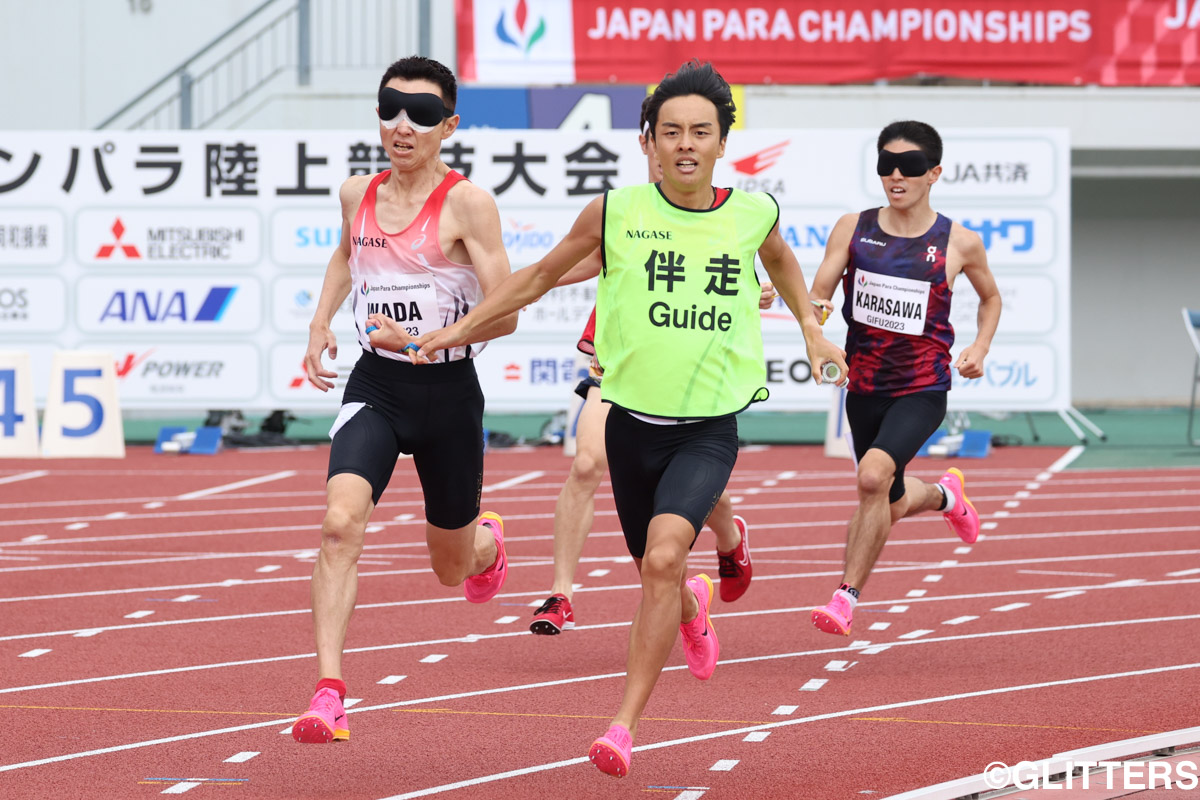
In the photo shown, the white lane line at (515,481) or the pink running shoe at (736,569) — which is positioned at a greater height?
the pink running shoe at (736,569)

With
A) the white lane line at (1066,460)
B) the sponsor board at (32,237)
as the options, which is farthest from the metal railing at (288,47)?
the white lane line at (1066,460)

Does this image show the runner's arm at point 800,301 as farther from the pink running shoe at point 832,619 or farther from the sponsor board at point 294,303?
the sponsor board at point 294,303

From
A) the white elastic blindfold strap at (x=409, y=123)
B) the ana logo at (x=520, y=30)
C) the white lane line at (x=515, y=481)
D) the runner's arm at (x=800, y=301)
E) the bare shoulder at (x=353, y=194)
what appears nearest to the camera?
the runner's arm at (x=800, y=301)

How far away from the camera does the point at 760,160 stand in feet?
54.9

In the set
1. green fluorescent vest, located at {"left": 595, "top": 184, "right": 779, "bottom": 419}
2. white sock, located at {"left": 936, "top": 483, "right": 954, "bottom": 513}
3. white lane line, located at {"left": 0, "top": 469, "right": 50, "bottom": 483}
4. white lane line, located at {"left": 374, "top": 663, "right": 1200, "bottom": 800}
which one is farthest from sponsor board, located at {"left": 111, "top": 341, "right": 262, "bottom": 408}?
green fluorescent vest, located at {"left": 595, "top": 184, "right": 779, "bottom": 419}

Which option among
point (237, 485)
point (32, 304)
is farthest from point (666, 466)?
point (32, 304)

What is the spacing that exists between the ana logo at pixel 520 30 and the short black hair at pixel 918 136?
524 inches

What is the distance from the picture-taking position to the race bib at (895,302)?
7.45 m

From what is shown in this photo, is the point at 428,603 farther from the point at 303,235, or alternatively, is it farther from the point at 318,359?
the point at 303,235

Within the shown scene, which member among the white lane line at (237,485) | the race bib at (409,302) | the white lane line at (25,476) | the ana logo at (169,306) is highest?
the ana logo at (169,306)

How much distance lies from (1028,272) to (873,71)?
5134mm

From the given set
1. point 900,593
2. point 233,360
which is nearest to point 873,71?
point 233,360

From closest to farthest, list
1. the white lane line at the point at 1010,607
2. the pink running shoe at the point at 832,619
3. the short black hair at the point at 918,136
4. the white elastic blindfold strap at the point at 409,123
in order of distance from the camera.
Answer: the white elastic blindfold strap at the point at 409,123 → the pink running shoe at the point at 832,619 → the short black hair at the point at 918,136 → the white lane line at the point at 1010,607

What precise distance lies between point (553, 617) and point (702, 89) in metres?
2.72
